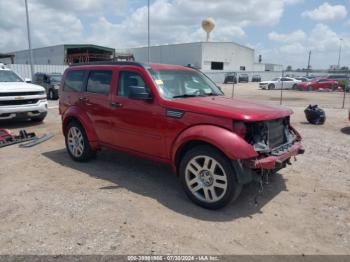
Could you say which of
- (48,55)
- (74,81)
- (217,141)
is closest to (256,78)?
(48,55)

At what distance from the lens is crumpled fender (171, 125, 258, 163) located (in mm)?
3926

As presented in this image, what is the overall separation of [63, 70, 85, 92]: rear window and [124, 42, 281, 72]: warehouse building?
5277cm

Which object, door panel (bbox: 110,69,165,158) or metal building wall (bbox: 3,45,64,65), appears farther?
metal building wall (bbox: 3,45,64,65)

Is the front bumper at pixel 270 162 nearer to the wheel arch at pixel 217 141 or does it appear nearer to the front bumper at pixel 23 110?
the wheel arch at pixel 217 141

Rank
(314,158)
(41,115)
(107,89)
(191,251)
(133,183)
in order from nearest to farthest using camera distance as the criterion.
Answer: (191,251) < (133,183) < (107,89) < (314,158) < (41,115)

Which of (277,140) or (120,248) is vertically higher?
(277,140)

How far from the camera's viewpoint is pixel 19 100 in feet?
33.0

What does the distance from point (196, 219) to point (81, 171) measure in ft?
8.71

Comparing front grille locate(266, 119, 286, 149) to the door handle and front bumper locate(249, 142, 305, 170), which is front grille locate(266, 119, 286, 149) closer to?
front bumper locate(249, 142, 305, 170)

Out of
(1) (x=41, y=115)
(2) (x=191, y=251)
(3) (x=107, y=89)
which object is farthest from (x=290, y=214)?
(1) (x=41, y=115)

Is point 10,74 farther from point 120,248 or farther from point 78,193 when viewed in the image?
point 120,248

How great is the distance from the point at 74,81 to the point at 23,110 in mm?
4450

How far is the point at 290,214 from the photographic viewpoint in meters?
4.21

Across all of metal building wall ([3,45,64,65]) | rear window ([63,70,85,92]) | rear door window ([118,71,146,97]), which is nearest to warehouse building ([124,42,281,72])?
metal building wall ([3,45,64,65])
